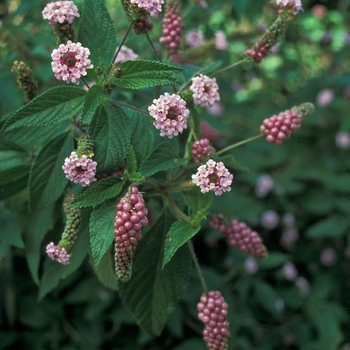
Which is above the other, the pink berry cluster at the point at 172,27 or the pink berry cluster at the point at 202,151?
the pink berry cluster at the point at 172,27

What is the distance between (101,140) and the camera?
38.1 inches

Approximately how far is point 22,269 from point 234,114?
1.39 m

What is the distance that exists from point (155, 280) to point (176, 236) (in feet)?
0.70

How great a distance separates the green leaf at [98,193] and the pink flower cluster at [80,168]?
0.02 m

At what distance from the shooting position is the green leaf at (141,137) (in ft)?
3.43

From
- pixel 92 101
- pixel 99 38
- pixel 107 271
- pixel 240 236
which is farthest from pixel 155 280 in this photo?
pixel 99 38

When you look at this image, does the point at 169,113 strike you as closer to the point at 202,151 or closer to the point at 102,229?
the point at 202,151

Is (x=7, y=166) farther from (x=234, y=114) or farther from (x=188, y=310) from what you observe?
(x=234, y=114)

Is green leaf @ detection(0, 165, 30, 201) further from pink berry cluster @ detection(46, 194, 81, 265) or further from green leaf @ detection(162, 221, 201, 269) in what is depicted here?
green leaf @ detection(162, 221, 201, 269)

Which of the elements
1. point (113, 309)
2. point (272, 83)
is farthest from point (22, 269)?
point (272, 83)

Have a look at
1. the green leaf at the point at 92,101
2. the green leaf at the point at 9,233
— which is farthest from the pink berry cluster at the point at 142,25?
the green leaf at the point at 9,233

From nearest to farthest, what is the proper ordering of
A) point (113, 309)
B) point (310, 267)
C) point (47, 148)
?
point (47, 148) < point (113, 309) < point (310, 267)

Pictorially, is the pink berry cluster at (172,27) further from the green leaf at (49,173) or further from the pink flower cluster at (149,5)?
the green leaf at (49,173)

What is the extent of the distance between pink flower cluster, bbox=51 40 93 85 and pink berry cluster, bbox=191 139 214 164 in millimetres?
256
